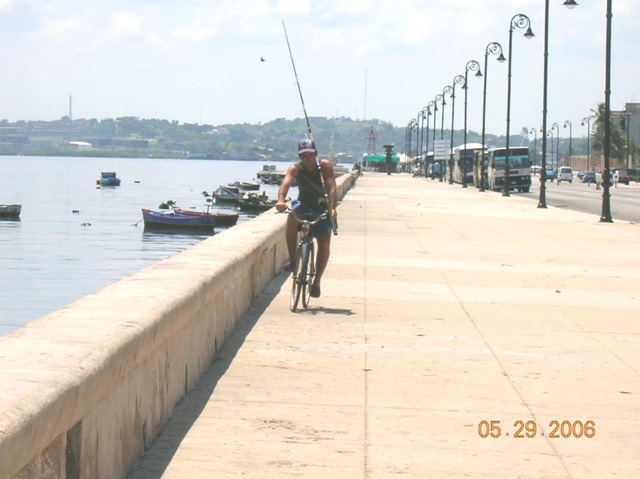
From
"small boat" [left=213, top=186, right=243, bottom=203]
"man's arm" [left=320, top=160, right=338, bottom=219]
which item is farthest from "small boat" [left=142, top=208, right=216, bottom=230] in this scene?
"man's arm" [left=320, top=160, right=338, bottom=219]

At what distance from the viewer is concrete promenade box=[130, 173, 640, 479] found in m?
6.77

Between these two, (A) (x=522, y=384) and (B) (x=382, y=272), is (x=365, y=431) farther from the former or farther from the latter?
(B) (x=382, y=272)

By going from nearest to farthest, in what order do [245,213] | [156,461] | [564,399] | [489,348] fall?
[156,461], [564,399], [489,348], [245,213]

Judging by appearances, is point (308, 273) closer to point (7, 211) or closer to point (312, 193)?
point (312, 193)

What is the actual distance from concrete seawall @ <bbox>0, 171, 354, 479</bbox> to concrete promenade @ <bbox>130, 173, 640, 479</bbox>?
0.24 metres

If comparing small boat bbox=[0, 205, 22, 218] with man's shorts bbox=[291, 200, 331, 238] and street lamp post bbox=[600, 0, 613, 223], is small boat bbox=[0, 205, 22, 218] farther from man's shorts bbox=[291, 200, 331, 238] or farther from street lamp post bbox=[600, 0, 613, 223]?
man's shorts bbox=[291, 200, 331, 238]

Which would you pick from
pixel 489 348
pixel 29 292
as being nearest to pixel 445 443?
pixel 489 348

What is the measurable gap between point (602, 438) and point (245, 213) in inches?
3430

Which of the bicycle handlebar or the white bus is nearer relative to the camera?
the bicycle handlebar

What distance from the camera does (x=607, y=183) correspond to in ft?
117

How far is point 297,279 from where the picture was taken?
1245cm

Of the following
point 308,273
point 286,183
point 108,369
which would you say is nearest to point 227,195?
point 308,273
